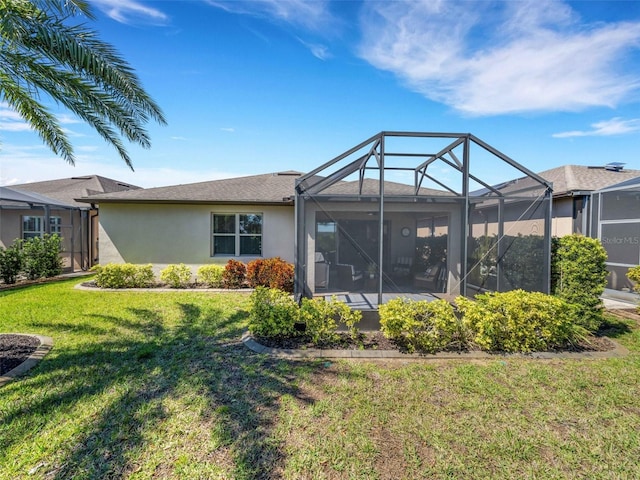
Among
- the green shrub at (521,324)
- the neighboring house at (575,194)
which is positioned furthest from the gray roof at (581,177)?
the green shrub at (521,324)

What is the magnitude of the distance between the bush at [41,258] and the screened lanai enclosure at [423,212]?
10.6 meters

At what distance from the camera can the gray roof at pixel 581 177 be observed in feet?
34.9

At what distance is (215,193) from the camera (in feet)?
39.0

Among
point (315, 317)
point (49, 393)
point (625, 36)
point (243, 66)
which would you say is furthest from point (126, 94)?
point (625, 36)

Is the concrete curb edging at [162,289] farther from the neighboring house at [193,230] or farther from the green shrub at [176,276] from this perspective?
the neighboring house at [193,230]

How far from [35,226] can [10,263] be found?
524 cm

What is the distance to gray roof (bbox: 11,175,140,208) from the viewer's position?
53.5 ft

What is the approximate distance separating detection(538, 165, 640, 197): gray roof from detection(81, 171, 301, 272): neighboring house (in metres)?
9.98

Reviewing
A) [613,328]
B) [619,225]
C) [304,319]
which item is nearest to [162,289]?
[304,319]

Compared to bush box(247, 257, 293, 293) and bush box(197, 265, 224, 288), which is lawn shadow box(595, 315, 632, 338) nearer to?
bush box(247, 257, 293, 293)

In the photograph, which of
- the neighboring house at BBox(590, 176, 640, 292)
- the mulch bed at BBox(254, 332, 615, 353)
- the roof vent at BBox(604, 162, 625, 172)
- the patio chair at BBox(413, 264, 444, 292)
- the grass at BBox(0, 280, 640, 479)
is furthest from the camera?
the roof vent at BBox(604, 162, 625, 172)

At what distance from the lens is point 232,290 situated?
1009cm

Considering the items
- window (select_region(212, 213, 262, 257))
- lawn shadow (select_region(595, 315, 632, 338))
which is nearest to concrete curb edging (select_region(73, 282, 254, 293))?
window (select_region(212, 213, 262, 257))

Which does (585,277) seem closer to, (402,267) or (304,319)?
(402,267)
